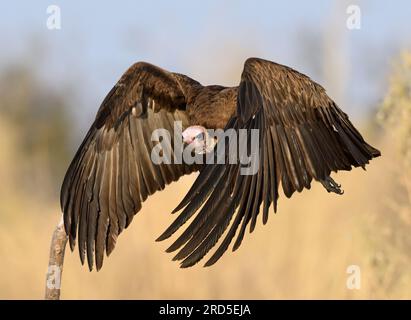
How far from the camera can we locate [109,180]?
1004 cm

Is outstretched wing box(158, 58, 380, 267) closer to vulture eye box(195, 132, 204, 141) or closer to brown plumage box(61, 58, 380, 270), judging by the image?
brown plumage box(61, 58, 380, 270)

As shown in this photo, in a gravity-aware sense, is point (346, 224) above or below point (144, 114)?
below

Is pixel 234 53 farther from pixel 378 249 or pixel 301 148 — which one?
pixel 301 148

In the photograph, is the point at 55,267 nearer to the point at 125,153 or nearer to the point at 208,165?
the point at 208,165

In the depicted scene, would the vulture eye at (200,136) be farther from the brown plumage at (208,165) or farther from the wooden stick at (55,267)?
the wooden stick at (55,267)

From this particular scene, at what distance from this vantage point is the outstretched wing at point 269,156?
769cm

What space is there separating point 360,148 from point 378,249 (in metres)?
4.88

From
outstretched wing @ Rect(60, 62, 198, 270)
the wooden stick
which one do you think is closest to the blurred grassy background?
outstretched wing @ Rect(60, 62, 198, 270)

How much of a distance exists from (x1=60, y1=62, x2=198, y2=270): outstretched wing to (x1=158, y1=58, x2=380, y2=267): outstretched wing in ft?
4.99

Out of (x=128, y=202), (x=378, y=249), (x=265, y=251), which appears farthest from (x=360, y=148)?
(x=265, y=251)

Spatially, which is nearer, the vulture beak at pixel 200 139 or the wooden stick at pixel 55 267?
the wooden stick at pixel 55 267

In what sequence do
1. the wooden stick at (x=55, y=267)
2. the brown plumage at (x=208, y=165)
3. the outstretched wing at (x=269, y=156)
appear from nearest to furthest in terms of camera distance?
the wooden stick at (x=55, y=267), the outstretched wing at (x=269, y=156), the brown plumage at (x=208, y=165)

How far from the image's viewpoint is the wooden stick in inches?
297

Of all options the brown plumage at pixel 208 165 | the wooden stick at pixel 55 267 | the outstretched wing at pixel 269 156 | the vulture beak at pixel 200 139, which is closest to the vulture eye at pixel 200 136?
the vulture beak at pixel 200 139
